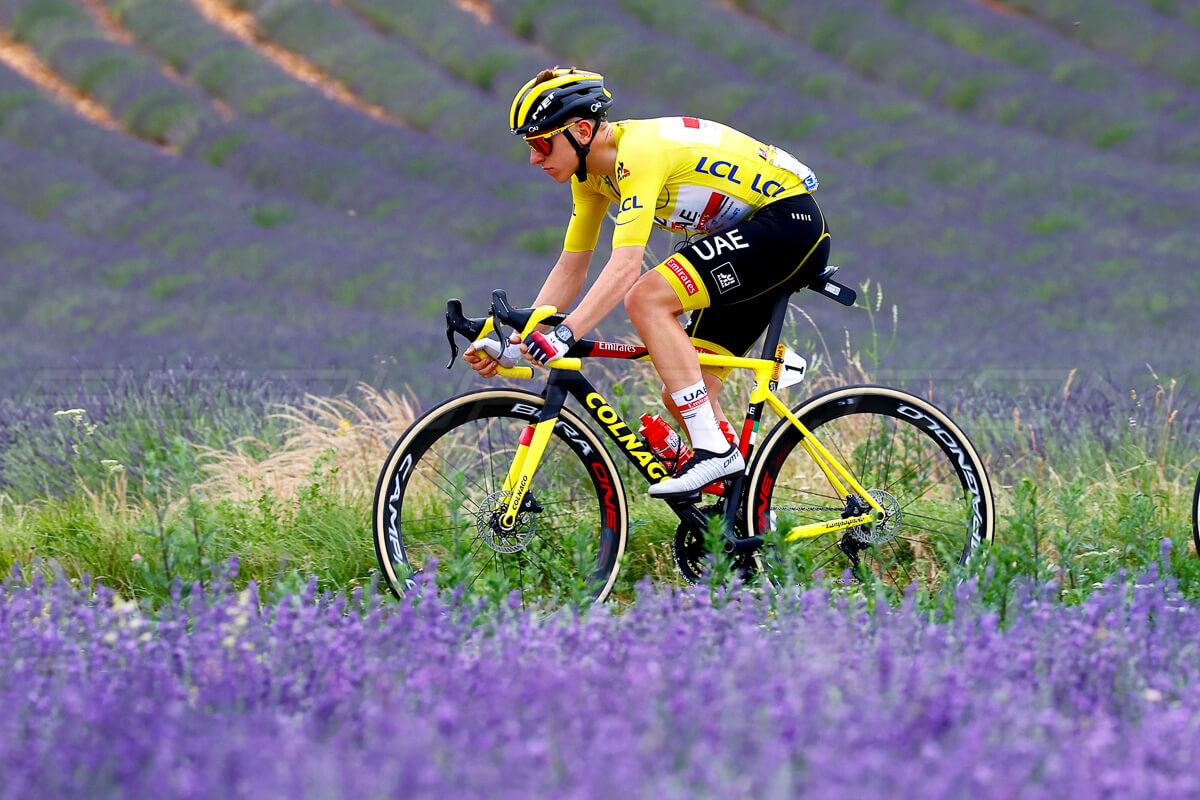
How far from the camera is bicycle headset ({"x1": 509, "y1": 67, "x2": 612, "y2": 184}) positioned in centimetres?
375

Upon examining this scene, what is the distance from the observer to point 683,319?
6.32 m

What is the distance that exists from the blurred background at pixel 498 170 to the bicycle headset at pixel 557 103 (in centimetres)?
269

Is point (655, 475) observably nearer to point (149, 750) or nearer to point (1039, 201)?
point (149, 750)

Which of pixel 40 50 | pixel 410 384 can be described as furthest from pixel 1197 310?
pixel 40 50

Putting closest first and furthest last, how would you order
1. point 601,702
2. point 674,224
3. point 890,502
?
1. point 601,702
2. point 674,224
3. point 890,502

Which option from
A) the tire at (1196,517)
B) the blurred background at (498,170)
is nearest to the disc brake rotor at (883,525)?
the tire at (1196,517)

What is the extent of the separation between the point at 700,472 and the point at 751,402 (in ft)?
1.04

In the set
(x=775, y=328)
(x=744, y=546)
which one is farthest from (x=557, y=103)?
(x=744, y=546)

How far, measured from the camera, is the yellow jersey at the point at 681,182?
148 inches

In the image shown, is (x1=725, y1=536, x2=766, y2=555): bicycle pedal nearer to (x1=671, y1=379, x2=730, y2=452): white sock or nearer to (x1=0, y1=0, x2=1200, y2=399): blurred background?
(x1=671, y1=379, x2=730, y2=452): white sock

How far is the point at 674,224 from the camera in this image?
4070 mm

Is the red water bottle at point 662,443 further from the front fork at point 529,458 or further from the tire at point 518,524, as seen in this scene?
the front fork at point 529,458

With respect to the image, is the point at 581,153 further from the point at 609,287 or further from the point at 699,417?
the point at 699,417

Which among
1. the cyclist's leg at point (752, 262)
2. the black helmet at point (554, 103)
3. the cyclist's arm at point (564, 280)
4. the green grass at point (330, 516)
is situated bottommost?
the green grass at point (330, 516)
